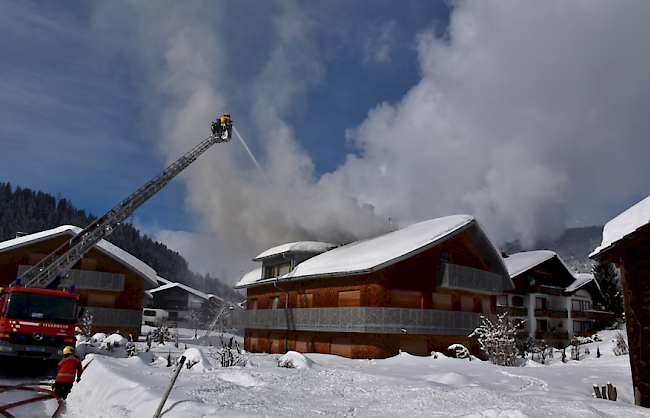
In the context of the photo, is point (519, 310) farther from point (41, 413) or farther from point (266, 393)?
point (41, 413)

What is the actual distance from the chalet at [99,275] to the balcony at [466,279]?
2123 centimetres

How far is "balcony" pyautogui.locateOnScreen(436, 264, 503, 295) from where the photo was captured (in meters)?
26.9

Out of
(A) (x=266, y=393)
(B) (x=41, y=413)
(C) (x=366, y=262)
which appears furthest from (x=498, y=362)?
(B) (x=41, y=413)

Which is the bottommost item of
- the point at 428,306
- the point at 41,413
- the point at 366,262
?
the point at 41,413

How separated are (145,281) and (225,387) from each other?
88.7ft

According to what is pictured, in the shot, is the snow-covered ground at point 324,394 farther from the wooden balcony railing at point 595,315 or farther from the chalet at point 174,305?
the chalet at point 174,305

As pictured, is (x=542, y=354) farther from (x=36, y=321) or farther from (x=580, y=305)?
(x=580, y=305)

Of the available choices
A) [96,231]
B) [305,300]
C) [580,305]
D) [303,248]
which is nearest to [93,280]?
[96,231]

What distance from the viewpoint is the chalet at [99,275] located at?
32125 millimetres

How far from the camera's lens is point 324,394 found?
11500 mm

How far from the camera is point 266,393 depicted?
11148 millimetres

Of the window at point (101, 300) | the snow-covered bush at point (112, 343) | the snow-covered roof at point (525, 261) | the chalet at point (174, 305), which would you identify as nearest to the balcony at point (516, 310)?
the snow-covered roof at point (525, 261)

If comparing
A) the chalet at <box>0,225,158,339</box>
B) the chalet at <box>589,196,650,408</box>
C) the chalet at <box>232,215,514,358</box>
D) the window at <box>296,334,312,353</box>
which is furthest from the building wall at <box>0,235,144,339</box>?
the chalet at <box>589,196,650,408</box>

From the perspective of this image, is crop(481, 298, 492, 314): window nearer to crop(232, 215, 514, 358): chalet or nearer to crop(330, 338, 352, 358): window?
crop(232, 215, 514, 358): chalet
